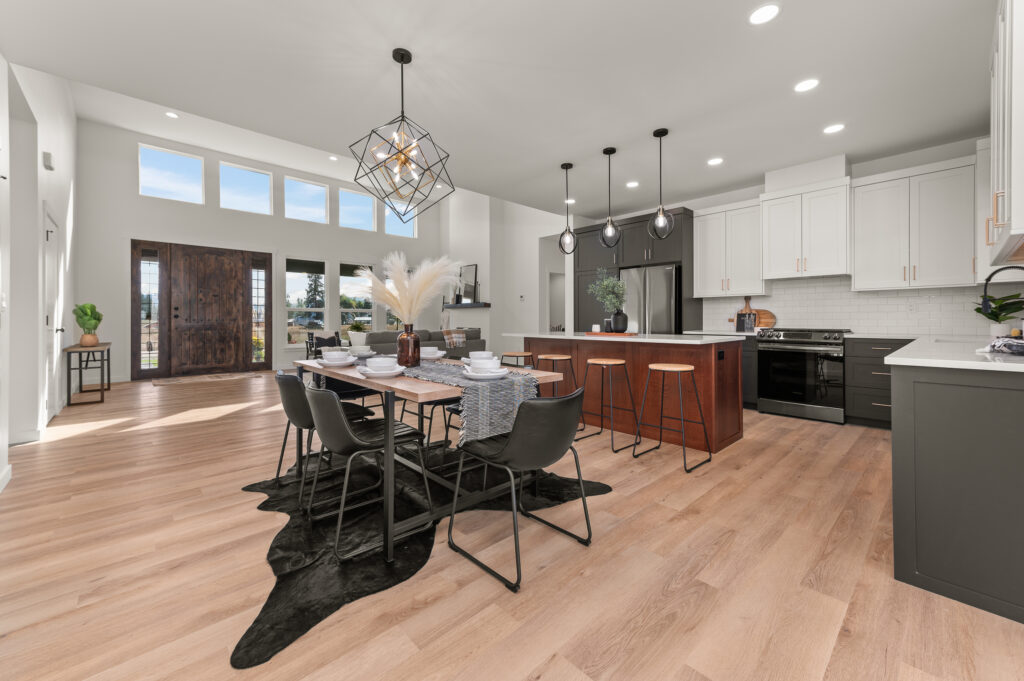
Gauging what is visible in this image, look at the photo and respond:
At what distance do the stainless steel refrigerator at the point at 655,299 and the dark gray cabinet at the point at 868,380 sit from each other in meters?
1.84

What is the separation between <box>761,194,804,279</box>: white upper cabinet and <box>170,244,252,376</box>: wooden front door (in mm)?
8574

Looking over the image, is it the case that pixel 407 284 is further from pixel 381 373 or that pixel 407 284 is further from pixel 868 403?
pixel 868 403

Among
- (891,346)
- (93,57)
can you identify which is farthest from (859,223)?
(93,57)

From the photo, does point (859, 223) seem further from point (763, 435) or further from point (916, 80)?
point (763, 435)

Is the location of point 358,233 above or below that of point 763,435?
above

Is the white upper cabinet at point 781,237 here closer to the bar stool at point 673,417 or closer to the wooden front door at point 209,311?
the bar stool at point 673,417

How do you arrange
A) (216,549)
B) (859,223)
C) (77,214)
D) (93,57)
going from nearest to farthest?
(216,549) → (93,57) → (859,223) → (77,214)

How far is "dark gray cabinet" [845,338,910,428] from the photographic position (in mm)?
3982

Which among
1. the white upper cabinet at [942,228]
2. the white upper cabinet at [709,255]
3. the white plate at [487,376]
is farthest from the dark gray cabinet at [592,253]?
the white plate at [487,376]

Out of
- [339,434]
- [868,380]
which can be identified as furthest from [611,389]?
[868,380]

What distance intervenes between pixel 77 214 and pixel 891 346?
10.6m

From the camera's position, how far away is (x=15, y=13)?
7.70ft

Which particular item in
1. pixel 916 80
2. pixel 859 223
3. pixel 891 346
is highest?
pixel 916 80

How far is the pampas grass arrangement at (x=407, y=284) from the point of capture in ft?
8.00
